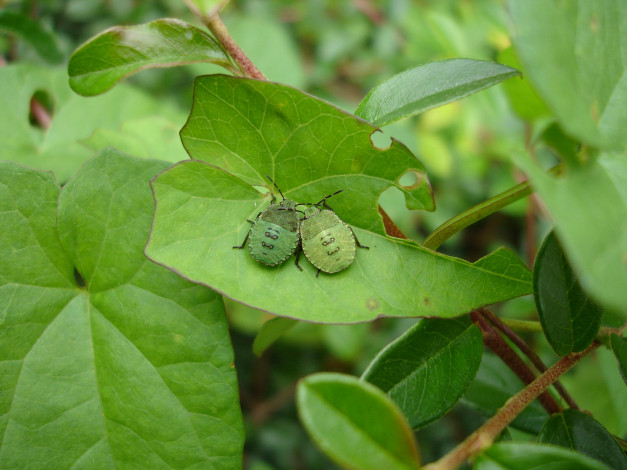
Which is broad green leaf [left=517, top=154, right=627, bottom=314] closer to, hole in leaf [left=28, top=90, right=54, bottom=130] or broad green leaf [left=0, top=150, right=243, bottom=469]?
broad green leaf [left=0, top=150, right=243, bottom=469]

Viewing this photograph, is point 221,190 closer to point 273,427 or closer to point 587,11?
point 587,11

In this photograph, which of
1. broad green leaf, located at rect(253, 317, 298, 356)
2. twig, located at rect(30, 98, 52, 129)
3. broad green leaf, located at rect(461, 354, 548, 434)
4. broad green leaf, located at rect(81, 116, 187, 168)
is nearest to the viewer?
broad green leaf, located at rect(253, 317, 298, 356)

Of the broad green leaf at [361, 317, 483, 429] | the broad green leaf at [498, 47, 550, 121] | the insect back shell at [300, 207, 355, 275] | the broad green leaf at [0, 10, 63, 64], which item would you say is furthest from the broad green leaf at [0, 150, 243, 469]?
the broad green leaf at [498, 47, 550, 121]

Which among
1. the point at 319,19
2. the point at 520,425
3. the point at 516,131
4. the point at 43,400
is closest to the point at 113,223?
the point at 43,400

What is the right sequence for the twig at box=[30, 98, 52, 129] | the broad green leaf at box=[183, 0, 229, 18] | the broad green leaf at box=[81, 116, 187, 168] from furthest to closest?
1. the twig at box=[30, 98, 52, 129]
2. the broad green leaf at box=[81, 116, 187, 168]
3. the broad green leaf at box=[183, 0, 229, 18]

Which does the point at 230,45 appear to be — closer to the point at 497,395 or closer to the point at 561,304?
the point at 561,304

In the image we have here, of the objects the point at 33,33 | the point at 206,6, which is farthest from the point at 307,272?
the point at 33,33
